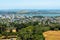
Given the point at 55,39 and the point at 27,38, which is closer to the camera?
the point at 27,38

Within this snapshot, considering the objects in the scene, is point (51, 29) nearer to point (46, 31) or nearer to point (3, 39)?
point (46, 31)

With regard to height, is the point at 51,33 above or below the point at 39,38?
below

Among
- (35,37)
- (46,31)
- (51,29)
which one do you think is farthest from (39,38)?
(51,29)

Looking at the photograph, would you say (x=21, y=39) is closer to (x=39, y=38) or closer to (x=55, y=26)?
(x=39, y=38)

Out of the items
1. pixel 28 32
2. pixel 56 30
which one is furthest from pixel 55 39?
pixel 28 32

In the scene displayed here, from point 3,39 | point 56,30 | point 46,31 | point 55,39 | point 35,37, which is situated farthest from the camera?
point 56,30

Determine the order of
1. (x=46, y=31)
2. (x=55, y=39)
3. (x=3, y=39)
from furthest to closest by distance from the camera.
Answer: (x=46, y=31) < (x=55, y=39) < (x=3, y=39)

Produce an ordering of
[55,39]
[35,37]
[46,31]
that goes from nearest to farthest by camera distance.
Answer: [35,37] < [55,39] < [46,31]

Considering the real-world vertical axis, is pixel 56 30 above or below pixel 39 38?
below

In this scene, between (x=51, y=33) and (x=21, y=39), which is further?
(x=51, y=33)
